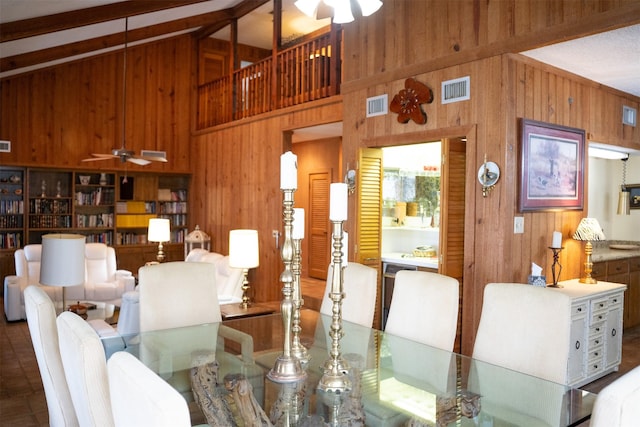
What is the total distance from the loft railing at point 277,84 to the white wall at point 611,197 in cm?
362

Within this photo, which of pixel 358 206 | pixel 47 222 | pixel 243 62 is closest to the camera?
pixel 358 206

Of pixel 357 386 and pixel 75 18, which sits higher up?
pixel 75 18

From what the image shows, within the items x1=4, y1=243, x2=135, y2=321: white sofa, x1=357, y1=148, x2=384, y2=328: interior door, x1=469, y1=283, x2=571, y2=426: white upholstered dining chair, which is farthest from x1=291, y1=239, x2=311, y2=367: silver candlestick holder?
x1=4, y1=243, x2=135, y2=321: white sofa

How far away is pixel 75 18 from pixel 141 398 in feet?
16.6

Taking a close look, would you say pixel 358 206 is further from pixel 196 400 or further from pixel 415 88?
pixel 196 400

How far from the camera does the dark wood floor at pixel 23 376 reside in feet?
11.6

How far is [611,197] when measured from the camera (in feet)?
22.4

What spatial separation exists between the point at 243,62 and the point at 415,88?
21.9 ft

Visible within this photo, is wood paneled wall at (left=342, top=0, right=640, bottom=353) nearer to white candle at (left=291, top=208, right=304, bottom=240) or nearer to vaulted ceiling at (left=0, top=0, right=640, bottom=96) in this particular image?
vaulted ceiling at (left=0, top=0, right=640, bottom=96)

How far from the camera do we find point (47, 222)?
8375 millimetres

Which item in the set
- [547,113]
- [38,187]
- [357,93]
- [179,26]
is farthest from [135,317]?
[38,187]

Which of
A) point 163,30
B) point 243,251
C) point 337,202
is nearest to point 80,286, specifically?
point 243,251

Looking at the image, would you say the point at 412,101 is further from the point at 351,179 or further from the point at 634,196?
the point at 634,196

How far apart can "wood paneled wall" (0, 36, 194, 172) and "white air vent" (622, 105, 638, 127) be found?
7123 mm
